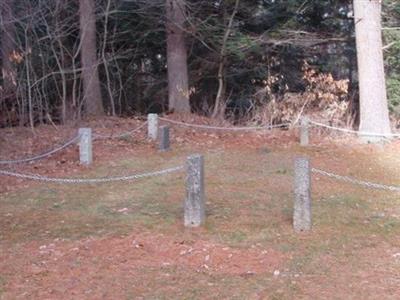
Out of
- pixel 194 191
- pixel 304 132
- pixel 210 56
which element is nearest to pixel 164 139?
pixel 304 132

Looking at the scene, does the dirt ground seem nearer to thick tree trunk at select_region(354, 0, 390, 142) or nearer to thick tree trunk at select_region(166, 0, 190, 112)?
thick tree trunk at select_region(354, 0, 390, 142)

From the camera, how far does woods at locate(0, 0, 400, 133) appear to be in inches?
517

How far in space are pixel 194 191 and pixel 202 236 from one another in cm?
49

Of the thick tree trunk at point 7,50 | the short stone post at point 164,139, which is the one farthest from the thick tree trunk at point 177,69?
the short stone post at point 164,139

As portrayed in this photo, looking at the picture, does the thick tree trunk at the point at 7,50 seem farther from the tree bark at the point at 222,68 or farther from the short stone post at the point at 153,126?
the tree bark at the point at 222,68

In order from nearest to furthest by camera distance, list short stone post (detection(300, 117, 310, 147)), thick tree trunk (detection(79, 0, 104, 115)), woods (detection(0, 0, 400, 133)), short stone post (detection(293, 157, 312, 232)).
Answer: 1. short stone post (detection(293, 157, 312, 232))
2. short stone post (detection(300, 117, 310, 147))
3. woods (detection(0, 0, 400, 133))
4. thick tree trunk (detection(79, 0, 104, 115))

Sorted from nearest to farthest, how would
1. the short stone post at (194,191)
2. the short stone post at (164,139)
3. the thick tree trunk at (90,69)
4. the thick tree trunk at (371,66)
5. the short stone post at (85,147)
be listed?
the short stone post at (194,191) → the short stone post at (85,147) → the short stone post at (164,139) → the thick tree trunk at (371,66) → the thick tree trunk at (90,69)

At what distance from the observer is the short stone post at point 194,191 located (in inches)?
227

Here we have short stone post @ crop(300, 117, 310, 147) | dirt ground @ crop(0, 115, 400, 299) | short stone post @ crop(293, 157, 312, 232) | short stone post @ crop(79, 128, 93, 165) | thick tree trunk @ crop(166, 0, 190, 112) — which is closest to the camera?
dirt ground @ crop(0, 115, 400, 299)

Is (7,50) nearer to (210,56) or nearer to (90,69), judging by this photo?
(90,69)

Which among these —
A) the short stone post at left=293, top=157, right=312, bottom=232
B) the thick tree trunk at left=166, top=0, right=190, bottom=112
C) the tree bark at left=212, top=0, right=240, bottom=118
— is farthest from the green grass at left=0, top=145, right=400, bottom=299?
the thick tree trunk at left=166, top=0, right=190, bottom=112

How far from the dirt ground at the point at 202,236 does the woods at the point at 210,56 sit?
11.7ft

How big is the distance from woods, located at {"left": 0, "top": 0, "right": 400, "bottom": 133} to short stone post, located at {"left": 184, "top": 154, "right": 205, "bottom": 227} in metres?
7.37

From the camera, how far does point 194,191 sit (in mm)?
5820
